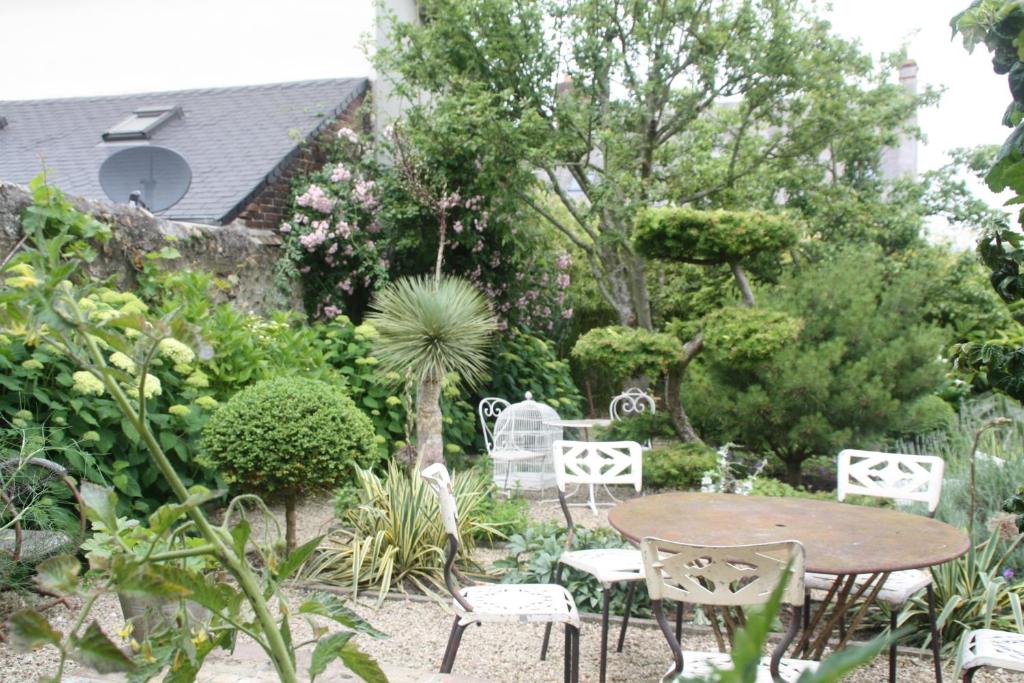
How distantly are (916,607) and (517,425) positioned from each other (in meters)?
4.60

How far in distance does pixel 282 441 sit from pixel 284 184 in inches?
182

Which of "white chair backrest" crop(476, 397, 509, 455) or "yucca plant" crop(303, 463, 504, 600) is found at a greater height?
"white chair backrest" crop(476, 397, 509, 455)

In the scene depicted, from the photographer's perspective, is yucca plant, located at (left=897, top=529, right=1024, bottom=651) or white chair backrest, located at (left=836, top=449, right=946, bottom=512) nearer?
yucca plant, located at (left=897, top=529, right=1024, bottom=651)

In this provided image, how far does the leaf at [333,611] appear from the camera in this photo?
1138 mm

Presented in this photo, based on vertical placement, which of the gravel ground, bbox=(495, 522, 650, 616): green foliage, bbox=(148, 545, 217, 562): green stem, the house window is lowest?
the gravel ground

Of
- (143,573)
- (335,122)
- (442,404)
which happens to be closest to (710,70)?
(335,122)

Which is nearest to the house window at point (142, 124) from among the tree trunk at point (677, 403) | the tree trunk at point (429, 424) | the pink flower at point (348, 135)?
the pink flower at point (348, 135)

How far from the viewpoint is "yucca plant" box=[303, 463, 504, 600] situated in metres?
4.75

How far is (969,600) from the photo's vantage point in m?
3.93

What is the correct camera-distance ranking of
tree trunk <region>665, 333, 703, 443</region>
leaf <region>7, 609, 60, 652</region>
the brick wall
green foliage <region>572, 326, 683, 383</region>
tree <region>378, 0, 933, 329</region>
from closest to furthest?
leaf <region>7, 609, 60, 652</region> < green foliage <region>572, 326, 683, 383</region> < tree trunk <region>665, 333, 703, 443</region> < the brick wall < tree <region>378, 0, 933, 329</region>

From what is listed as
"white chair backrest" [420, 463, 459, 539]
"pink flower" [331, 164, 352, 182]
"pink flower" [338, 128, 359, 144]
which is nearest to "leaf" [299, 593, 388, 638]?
"white chair backrest" [420, 463, 459, 539]

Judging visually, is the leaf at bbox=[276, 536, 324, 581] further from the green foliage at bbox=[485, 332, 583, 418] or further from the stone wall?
the green foliage at bbox=[485, 332, 583, 418]

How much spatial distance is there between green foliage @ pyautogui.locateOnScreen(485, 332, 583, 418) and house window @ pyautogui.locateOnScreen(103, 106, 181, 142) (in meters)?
4.75

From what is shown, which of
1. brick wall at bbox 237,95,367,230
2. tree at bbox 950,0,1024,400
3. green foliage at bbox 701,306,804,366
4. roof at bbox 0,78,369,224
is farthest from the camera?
roof at bbox 0,78,369,224
